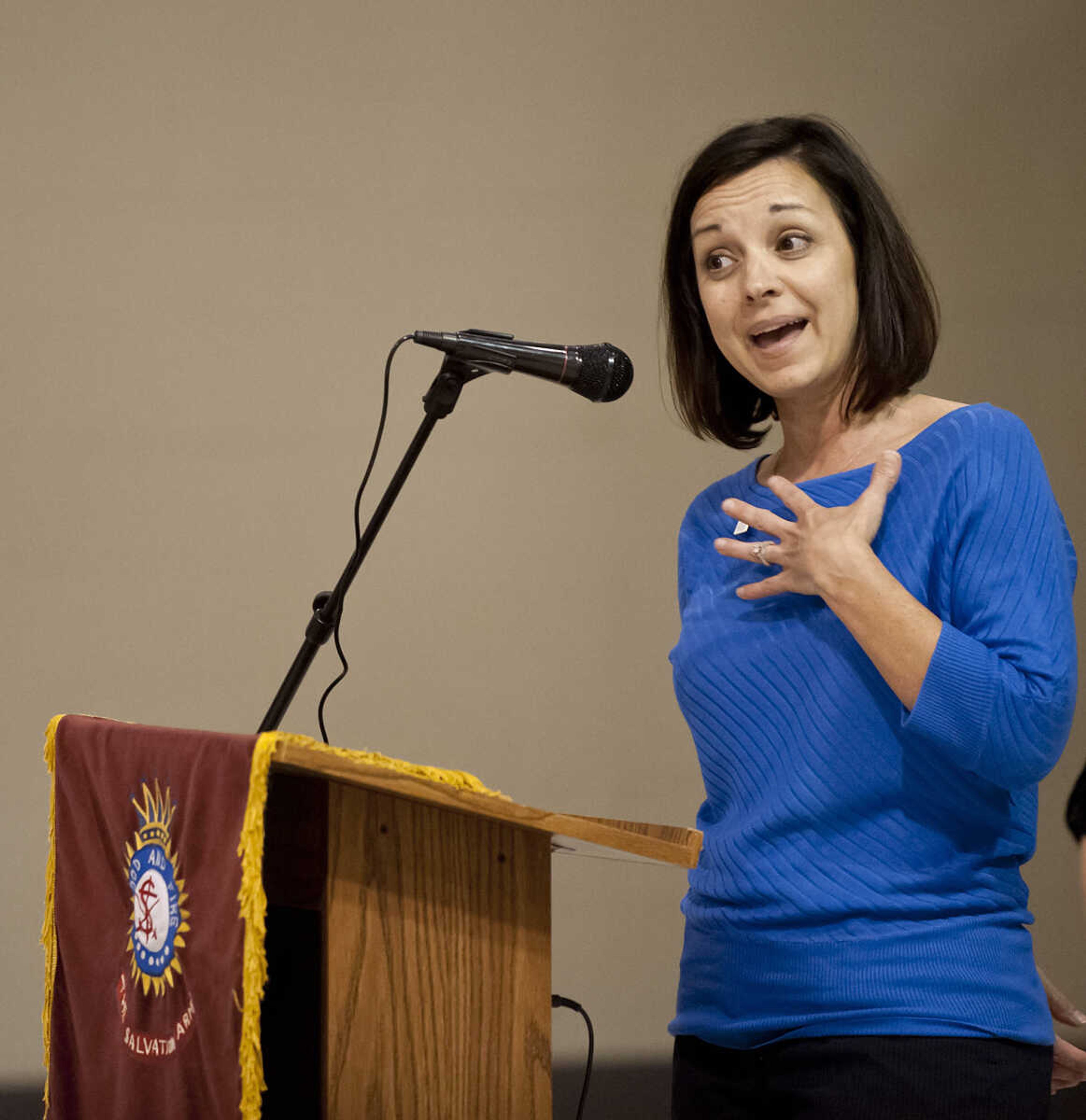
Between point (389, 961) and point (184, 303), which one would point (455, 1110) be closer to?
point (389, 961)

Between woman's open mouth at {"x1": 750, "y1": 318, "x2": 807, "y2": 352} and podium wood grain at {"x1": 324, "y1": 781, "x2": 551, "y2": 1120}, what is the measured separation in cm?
60

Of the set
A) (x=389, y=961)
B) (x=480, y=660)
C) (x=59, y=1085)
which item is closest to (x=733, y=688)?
(x=389, y=961)

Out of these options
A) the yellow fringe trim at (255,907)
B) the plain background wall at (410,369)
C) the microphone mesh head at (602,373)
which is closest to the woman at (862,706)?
the microphone mesh head at (602,373)

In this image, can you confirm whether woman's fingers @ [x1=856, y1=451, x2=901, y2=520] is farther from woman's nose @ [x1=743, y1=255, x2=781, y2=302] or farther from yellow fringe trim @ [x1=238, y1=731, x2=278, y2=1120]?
yellow fringe trim @ [x1=238, y1=731, x2=278, y2=1120]

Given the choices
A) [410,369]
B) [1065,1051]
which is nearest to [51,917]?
[1065,1051]

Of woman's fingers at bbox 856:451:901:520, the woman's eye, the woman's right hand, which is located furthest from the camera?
the woman's eye

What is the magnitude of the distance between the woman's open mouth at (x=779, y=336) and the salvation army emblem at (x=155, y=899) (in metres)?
0.78

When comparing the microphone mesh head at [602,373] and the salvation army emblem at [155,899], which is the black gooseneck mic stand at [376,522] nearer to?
the microphone mesh head at [602,373]

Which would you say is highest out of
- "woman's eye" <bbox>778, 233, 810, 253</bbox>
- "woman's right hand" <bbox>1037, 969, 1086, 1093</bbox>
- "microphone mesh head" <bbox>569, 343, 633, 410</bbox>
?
"woman's eye" <bbox>778, 233, 810, 253</bbox>

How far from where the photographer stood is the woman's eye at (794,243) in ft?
4.70

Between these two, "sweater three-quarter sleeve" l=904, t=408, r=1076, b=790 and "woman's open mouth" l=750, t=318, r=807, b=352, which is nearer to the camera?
"sweater three-quarter sleeve" l=904, t=408, r=1076, b=790

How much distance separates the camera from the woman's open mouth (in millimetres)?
1427

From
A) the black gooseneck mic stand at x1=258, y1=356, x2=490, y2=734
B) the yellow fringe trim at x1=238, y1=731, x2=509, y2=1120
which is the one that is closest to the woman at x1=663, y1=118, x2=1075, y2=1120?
the black gooseneck mic stand at x1=258, y1=356, x2=490, y2=734

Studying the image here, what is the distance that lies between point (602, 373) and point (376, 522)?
0.31m
